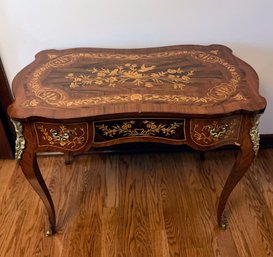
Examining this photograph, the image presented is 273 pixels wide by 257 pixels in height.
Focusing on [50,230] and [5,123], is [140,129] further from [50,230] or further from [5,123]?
[5,123]

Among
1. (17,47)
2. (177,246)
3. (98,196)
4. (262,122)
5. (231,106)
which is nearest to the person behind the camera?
(231,106)

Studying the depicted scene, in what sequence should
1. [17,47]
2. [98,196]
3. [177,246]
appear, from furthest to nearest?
[98,196], [17,47], [177,246]

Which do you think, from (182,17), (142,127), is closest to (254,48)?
(182,17)

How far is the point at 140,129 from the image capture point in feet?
3.41

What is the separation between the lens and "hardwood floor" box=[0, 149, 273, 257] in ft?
4.32

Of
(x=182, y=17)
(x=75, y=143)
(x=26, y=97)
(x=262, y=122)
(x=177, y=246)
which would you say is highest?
(x=182, y=17)

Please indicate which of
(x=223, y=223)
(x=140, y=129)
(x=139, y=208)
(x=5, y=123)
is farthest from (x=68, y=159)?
(x=223, y=223)

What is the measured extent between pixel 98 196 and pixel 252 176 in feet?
2.90

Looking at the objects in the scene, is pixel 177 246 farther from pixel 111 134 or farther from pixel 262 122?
pixel 262 122

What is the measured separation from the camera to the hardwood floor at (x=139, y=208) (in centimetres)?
132

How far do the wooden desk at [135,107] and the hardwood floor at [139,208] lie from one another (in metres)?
0.29

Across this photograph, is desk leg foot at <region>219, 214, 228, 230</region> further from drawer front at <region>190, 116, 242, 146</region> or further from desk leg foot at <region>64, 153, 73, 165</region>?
desk leg foot at <region>64, 153, 73, 165</region>

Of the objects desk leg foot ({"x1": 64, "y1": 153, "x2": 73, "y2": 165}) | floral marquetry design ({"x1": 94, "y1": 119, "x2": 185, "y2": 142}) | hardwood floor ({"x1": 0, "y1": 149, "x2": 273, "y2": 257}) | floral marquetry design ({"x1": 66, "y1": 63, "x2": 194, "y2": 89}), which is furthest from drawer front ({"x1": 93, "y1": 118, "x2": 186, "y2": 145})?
desk leg foot ({"x1": 64, "y1": 153, "x2": 73, "y2": 165})

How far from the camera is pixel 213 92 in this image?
1.06 m
